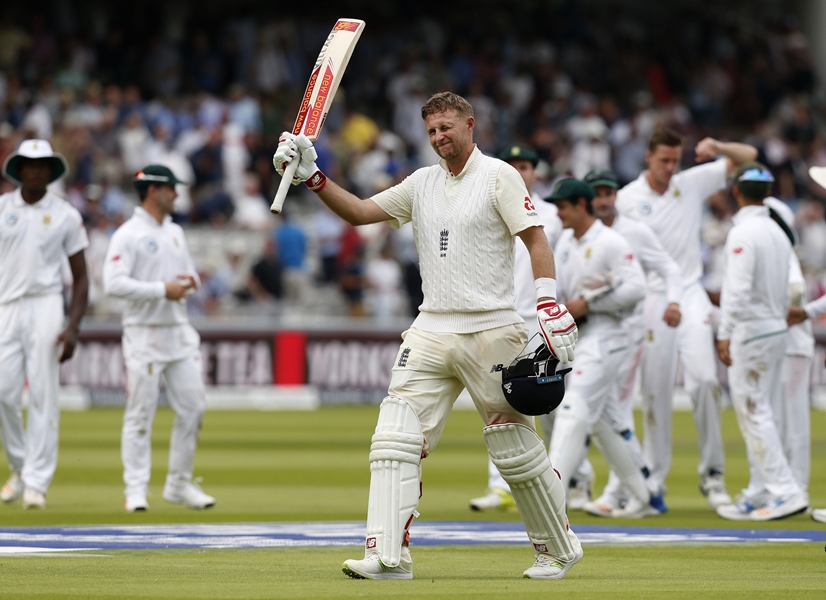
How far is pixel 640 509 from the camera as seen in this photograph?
34.4ft

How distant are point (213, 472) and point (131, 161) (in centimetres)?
1111

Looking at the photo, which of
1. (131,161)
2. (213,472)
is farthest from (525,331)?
(131,161)

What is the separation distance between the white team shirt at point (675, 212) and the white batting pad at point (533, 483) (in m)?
4.81

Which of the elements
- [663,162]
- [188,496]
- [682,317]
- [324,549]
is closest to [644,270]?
[682,317]

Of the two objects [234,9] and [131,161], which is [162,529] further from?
Result: [234,9]

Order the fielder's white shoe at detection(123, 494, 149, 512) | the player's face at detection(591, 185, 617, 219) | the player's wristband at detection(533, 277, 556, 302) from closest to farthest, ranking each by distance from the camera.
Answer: the player's wristband at detection(533, 277, 556, 302) < the fielder's white shoe at detection(123, 494, 149, 512) < the player's face at detection(591, 185, 617, 219)

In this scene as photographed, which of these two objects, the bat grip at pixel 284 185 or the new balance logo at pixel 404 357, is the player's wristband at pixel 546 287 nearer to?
the new balance logo at pixel 404 357

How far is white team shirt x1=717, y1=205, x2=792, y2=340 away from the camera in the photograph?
10289 millimetres

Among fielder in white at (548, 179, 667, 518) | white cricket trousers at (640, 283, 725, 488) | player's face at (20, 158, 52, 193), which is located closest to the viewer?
fielder in white at (548, 179, 667, 518)

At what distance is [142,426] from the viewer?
10.8 meters

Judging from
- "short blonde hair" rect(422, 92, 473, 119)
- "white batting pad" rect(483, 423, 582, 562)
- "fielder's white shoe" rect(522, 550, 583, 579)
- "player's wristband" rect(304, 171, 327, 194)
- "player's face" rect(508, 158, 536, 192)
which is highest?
"short blonde hair" rect(422, 92, 473, 119)

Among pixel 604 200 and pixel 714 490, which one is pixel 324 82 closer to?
pixel 604 200

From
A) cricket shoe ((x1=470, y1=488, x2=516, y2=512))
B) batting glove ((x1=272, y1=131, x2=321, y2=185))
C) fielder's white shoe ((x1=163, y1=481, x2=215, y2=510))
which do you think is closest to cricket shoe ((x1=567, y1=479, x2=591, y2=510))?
cricket shoe ((x1=470, y1=488, x2=516, y2=512))

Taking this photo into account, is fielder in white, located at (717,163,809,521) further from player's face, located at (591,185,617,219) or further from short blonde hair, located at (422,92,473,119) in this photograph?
short blonde hair, located at (422,92,473,119)
